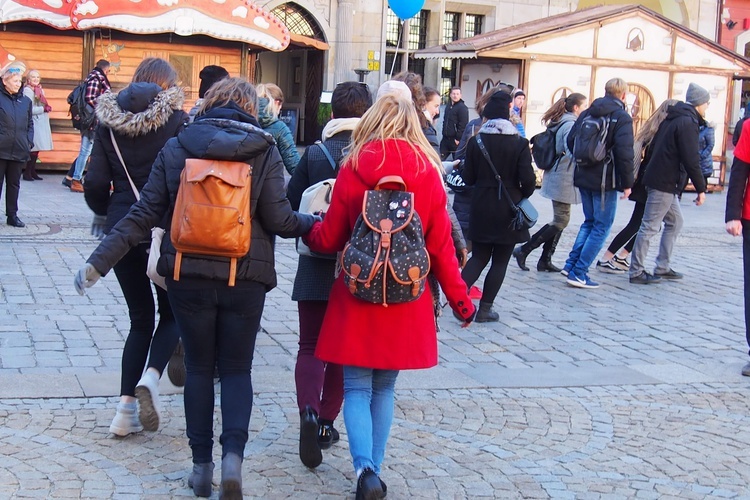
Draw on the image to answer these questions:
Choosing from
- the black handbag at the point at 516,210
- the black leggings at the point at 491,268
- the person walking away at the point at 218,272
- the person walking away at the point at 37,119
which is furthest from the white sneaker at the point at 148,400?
the person walking away at the point at 37,119

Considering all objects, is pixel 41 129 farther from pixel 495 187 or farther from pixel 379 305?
pixel 379 305

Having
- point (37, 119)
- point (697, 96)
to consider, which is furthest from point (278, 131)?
point (37, 119)

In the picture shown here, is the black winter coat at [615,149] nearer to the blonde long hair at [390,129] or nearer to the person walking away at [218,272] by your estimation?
the blonde long hair at [390,129]

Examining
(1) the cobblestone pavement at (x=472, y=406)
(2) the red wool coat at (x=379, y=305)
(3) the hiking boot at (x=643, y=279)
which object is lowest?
(1) the cobblestone pavement at (x=472, y=406)

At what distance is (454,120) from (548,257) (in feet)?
27.0

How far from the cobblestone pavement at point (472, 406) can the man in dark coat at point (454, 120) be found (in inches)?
365

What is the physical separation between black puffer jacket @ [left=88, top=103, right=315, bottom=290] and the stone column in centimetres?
2045

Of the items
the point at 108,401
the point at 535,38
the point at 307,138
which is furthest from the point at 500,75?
the point at 108,401

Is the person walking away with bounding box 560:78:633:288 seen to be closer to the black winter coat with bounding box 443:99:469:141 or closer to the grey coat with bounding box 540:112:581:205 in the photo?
the grey coat with bounding box 540:112:581:205

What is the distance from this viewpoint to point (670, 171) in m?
9.77

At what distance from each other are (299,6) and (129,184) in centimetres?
2027

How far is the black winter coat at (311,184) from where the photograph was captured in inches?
189

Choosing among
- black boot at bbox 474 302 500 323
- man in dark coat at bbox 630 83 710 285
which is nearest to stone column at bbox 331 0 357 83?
man in dark coat at bbox 630 83 710 285

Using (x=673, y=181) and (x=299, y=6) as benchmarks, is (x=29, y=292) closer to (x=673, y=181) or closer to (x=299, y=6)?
(x=673, y=181)
